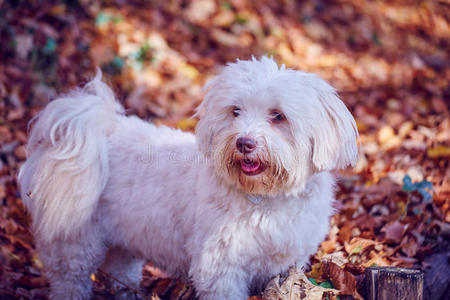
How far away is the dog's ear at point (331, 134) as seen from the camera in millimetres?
2775

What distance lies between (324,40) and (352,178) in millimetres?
4879

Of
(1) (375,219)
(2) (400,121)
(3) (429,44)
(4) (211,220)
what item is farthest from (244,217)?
(3) (429,44)

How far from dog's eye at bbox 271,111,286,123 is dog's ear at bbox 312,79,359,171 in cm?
19

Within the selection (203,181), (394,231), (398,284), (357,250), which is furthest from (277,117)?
(394,231)

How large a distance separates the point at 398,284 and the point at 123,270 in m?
2.35

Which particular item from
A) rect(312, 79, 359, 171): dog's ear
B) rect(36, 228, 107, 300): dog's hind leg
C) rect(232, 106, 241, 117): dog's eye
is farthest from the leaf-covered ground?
rect(232, 106, 241, 117): dog's eye

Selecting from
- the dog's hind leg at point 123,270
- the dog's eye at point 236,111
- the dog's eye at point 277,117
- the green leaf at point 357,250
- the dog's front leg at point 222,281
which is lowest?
the dog's hind leg at point 123,270

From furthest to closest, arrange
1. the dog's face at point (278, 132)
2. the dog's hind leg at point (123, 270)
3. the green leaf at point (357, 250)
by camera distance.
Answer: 1. the dog's hind leg at point (123, 270)
2. the green leaf at point (357, 250)
3. the dog's face at point (278, 132)

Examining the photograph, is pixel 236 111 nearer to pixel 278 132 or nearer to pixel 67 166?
pixel 278 132

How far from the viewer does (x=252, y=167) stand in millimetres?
2738

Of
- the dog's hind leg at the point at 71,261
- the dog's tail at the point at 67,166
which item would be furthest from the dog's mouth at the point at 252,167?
the dog's hind leg at the point at 71,261

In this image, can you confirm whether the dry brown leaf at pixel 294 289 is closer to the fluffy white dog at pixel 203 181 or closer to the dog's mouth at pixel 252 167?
the fluffy white dog at pixel 203 181

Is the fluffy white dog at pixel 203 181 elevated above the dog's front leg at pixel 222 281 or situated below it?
above

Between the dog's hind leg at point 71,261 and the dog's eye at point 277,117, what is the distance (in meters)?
1.60
